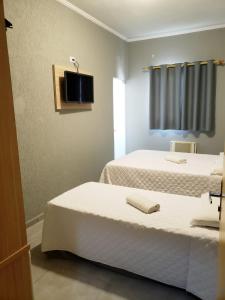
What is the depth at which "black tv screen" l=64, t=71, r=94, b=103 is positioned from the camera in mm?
2922

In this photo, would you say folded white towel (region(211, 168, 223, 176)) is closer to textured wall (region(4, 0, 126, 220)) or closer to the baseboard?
textured wall (region(4, 0, 126, 220))

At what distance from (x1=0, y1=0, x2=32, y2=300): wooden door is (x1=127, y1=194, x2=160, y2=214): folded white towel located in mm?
1084

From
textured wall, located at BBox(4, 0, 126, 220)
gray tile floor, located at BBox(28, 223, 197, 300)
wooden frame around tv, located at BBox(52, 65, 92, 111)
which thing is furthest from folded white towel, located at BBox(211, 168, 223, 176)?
wooden frame around tv, located at BBox(52, 65, 92, 111)

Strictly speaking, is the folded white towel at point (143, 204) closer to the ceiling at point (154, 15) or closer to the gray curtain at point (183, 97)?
the ceiling at point (154, 15)

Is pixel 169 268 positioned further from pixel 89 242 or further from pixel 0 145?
pixel 0 145

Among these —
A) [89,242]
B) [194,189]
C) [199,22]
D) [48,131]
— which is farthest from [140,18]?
[89,242]

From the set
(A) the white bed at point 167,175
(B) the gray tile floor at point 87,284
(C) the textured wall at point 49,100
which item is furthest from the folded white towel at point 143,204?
(C) the textured wall at point 49,100

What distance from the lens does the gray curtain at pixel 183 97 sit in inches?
158

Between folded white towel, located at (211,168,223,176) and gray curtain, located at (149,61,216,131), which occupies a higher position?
gray curtain, located at (149,61,216,131)

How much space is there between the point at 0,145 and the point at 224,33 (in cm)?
414

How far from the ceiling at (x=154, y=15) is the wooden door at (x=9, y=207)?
264 cm

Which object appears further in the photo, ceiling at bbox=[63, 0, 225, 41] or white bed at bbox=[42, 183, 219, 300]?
ceiling at bbox=[63, 0, 225, 41]

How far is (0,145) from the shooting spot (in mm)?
848

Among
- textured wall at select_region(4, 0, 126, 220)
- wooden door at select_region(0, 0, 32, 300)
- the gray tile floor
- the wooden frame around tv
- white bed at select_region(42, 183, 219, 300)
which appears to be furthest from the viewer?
the wooden frame around tv
